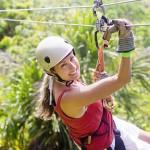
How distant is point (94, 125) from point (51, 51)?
36 centimetres

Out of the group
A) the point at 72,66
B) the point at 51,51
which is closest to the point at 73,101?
the point at 72,66

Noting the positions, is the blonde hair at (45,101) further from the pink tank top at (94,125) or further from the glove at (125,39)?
the glove at (125,39)

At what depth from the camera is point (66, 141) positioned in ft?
14.7

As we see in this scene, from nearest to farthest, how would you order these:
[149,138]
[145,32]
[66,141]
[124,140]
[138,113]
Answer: [124,140] < [149,138] < [66,141] < [138,113] < [145,32]

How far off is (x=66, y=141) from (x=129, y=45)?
2765mm

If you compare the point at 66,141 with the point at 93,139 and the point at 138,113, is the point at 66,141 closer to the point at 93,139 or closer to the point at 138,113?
the point at 138,113

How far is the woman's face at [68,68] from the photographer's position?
2.09 m

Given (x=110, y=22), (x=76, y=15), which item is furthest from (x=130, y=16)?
(x=110, y=22)

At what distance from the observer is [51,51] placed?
2174 mm

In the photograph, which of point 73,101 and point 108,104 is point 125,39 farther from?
point 108,104

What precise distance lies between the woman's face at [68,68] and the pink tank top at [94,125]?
0.25 ft

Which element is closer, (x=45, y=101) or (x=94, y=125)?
(x=94, y=125)

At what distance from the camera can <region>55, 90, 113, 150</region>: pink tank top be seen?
216cm

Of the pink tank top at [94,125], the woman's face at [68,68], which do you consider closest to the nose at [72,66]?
the woman's face at [68,68]
